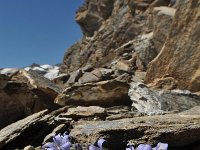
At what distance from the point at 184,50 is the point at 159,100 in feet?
14.1

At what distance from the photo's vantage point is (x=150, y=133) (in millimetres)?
8258

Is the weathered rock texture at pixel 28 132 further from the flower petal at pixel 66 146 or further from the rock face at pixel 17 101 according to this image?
the flower petal at pixel 66 146

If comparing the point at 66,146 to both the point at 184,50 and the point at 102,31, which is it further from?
the point at 102,31

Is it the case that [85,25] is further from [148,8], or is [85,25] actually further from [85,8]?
[148,8]

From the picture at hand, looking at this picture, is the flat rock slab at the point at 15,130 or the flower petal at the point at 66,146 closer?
the flower petal at the point at 66,146

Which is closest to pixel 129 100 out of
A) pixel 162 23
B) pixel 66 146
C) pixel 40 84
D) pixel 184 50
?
pixel 184 50

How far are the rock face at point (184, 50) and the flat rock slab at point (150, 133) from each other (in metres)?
7.28

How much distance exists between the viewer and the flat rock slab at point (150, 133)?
816 cm

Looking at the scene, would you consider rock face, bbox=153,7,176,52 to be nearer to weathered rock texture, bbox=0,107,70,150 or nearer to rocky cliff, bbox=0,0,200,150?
rocky cliff, bbox=0,0,200,150

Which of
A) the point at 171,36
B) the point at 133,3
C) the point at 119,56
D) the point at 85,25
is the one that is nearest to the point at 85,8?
the point at 85,25

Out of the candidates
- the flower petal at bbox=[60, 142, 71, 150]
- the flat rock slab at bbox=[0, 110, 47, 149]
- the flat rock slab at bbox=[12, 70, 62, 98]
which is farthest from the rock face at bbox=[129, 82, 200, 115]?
the flower petal at bbox=[60, 142, 71, 150]

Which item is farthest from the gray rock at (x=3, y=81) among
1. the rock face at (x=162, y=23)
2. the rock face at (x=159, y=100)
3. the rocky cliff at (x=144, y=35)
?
the rock face at (x=162, y=23)

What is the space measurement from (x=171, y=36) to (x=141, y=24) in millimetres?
18747

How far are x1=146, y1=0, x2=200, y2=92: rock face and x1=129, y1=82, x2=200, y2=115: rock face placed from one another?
7.89 ft
